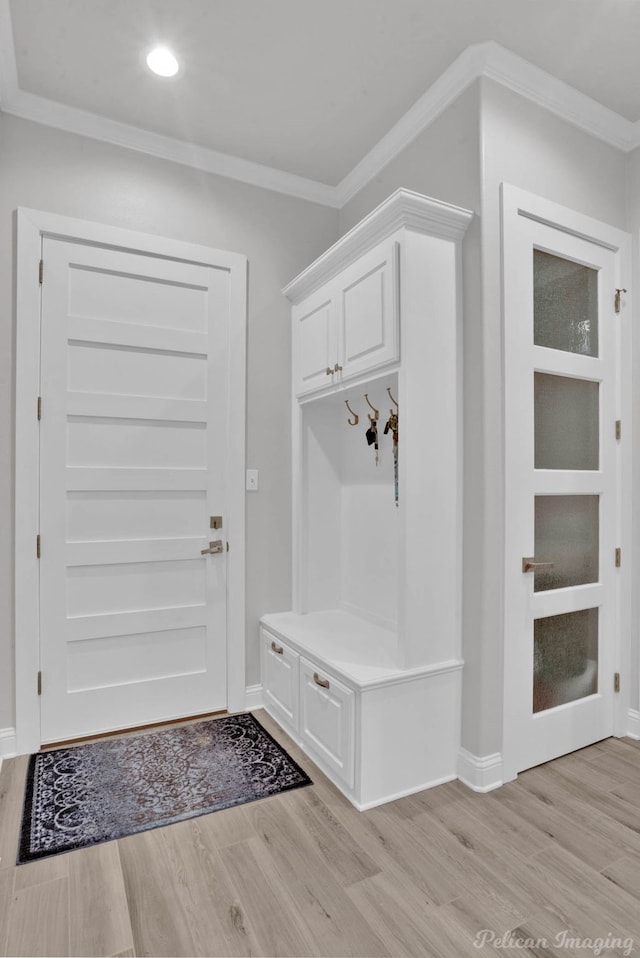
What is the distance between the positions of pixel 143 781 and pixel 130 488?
1.24m

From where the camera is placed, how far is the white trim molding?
248cm

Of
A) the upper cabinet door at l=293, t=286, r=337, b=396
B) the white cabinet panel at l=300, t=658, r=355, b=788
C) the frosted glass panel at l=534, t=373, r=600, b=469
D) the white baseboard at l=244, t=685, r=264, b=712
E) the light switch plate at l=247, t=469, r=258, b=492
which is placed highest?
the upper cabinet door at l=293, t=286, r=337, b=396

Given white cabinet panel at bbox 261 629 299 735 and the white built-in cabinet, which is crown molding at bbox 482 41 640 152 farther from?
white cabinet panel at bbox 261 629 299 735

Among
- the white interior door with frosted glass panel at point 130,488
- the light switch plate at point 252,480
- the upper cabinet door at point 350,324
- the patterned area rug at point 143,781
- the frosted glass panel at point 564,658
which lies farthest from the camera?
the light switch plate at point 252,480

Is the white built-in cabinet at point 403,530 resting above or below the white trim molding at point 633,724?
above

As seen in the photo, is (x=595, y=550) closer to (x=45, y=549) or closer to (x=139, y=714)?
(x=139, y=714)

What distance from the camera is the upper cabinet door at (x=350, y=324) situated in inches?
84.3

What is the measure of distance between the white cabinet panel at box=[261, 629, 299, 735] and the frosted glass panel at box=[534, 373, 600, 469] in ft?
4.63

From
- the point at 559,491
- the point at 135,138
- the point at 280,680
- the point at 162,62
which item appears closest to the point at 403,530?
the point at 559,491

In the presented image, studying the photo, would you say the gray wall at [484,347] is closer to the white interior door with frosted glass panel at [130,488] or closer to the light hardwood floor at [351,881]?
the light hardwood floor at [351,881]

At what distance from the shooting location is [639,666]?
8.17 feet

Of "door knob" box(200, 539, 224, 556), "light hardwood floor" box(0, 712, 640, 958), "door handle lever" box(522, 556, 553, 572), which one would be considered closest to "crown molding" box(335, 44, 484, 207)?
"door handle lever" box(522, 556, 553, 572)

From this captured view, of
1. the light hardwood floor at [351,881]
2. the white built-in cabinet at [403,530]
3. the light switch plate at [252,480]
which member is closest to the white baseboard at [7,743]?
the light hardwood floor at [351,881]

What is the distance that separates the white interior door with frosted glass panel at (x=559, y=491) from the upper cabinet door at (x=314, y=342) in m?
0.81
